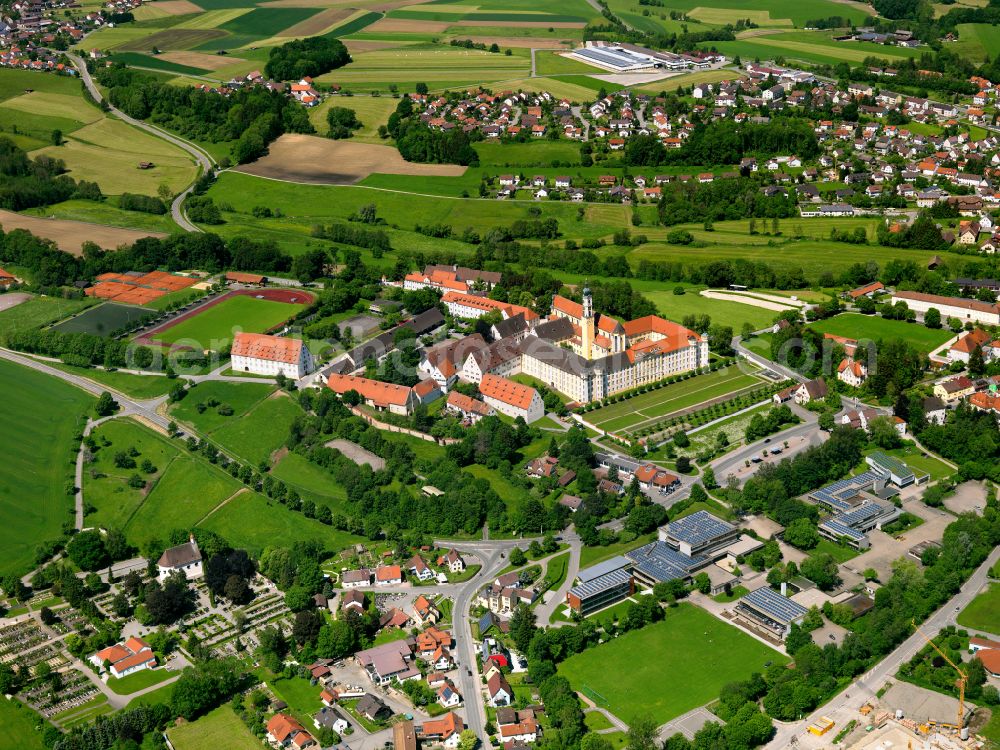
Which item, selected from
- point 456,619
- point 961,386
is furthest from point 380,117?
point 456,619

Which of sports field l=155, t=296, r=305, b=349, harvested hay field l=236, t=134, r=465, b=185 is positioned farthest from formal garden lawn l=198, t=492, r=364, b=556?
harvested hay field l=236, t=134, r=465, b=185

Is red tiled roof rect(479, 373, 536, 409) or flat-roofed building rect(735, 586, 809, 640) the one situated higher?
red tiled roof rect(479, 373, 536, 409)

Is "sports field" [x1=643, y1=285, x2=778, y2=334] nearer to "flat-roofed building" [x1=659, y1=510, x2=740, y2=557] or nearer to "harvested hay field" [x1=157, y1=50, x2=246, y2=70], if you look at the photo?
"flat-roofed building" [x1=659, y1=510, x2=740, y2=557]

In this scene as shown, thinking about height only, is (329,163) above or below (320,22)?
below

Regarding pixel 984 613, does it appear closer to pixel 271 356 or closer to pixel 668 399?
pixel 668 399

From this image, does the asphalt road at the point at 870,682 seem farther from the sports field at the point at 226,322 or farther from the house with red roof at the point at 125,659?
the sports field at the point at 226,322

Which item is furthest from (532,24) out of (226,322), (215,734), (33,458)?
(215,734)

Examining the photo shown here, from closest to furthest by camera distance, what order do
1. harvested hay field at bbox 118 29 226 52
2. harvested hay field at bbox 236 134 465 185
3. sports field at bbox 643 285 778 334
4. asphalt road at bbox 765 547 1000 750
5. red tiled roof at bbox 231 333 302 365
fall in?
asphalt road at bbox 765 547 1000 750 < red tiled roof at bbox 231 333 302 365 < sports field at bbox 643 285 778 334 < harvested hay field at bbox 236 134 465 185 < harvested hay field at bbox 118 29 226 52
